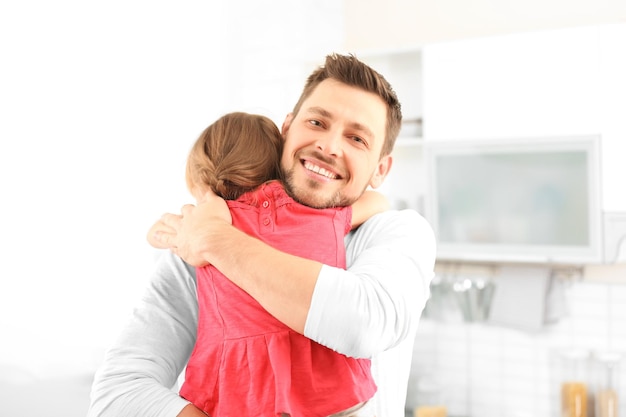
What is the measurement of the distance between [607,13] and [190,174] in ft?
6.81

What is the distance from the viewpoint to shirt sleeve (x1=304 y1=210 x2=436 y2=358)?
2.81 feet

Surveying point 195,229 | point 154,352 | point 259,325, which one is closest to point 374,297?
point 259,325

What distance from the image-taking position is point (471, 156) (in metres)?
2.49

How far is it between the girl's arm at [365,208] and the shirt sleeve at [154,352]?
0.29 meters

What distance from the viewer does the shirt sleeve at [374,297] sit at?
857 millimetres

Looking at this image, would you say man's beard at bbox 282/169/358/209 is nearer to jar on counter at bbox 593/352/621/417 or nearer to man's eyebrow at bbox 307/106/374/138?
man's eyebrow at bbox 307/106/374/138

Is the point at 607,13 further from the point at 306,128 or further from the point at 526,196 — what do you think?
the point at 306,128

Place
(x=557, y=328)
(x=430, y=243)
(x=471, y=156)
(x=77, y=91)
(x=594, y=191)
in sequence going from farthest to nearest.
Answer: (x=557, y=328) → (x=471, y=156) → (x=594, y=191) → (x=77, y=91) → (x=430, y=243)

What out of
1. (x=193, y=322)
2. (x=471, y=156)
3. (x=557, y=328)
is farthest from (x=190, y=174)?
(x=557, y=328)

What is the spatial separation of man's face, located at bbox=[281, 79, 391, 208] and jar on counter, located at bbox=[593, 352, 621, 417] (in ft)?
6.02

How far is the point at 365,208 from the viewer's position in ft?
3.70

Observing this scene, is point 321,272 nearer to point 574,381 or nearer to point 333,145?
point 333,145

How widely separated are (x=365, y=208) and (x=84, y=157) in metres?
1.07

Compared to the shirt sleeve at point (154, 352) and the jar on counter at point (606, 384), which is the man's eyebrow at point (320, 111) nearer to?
the shirt sleeve at point (154, 352)
